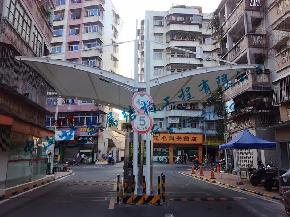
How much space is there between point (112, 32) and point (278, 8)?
4392 centimetres

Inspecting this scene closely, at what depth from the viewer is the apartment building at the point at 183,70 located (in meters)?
58.3

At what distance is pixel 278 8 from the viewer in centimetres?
2583

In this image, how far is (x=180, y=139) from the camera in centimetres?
5828

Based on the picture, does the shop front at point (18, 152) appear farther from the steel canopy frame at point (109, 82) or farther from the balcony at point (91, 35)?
the balcony at point (91, 35)

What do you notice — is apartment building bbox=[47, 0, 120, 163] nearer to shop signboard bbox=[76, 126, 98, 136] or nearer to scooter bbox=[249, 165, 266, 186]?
shop signboard bbox=[76, 126, 98, 136]

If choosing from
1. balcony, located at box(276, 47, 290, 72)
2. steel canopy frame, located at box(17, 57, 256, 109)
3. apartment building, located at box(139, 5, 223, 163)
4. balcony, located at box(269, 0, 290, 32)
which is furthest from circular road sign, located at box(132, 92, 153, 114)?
apartment building, located at box(139, 5, 223, 163)

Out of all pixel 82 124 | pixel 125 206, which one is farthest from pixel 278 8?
pixel 82 124

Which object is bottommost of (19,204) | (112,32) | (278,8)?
(19,204)

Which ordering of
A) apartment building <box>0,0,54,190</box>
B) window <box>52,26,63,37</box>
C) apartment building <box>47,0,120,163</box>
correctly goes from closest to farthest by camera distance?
apartment building <box>0,0,54,190</box> → apartment building <box>47,0,120,163</box> → window <box>52,26,63,37</box>

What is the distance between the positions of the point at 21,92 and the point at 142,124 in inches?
346

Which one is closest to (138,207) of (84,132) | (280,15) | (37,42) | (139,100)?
(139,100)

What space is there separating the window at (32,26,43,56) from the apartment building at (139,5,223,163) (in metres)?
32.9

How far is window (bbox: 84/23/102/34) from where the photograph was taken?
59.5 meters

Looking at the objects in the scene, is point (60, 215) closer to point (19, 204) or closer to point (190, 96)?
point (19, 204)
